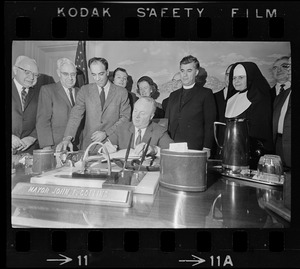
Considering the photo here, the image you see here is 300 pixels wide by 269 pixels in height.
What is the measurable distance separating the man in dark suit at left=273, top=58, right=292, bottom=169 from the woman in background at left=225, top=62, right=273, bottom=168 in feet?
0.09

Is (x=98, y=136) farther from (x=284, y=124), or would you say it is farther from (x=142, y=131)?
(x=284, y=124)

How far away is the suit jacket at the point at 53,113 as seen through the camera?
3.89 ft

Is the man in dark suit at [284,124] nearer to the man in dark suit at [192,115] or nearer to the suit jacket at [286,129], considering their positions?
the suit jacket at [286,129]

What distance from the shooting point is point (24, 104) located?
118 centimetres

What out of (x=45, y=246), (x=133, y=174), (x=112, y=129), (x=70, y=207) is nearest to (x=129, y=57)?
(x=112, y=129)

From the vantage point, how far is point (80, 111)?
119 centimetres

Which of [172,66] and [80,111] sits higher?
[172,66]

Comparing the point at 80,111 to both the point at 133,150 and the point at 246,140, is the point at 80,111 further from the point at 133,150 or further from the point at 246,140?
the point at 246,140

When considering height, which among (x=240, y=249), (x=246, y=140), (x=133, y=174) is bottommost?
(x=240, y=249)

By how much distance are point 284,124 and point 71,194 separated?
2.64 ft

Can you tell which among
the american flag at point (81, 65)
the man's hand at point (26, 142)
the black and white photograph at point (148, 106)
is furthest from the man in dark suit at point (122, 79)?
the man's hand at point (26, 142)

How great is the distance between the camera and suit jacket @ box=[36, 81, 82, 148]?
1.18 m

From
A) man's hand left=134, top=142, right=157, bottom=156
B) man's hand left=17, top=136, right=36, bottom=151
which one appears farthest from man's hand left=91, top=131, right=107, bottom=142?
man's hand left=17, top=136, right=36, bottom=151

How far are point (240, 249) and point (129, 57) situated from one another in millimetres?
804
